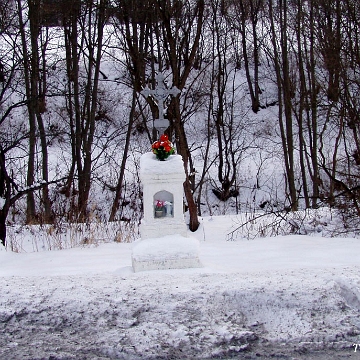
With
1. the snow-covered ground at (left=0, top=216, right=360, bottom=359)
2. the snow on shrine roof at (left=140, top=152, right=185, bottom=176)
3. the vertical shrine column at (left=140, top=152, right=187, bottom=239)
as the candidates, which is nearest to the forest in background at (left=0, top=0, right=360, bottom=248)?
the vertical shrine column at (left=140, top=152, right=187, bottom=239)

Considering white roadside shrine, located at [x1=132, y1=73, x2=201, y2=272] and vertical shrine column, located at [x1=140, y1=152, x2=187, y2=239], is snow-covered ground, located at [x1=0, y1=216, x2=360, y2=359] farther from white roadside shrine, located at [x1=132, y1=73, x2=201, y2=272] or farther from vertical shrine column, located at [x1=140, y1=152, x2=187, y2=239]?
vertical shrine column, located at [x1=140, y1=152, x2=187, y2=239]

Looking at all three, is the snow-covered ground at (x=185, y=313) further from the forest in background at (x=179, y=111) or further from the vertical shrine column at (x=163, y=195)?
the forest in background at (x=179, y=111)

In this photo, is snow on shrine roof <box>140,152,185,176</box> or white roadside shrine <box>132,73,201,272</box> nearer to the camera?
white roadside shrine <box>132,73,201,272</box>

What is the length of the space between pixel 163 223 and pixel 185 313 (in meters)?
1.86

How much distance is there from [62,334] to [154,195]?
2.31m

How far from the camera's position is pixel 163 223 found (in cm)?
550

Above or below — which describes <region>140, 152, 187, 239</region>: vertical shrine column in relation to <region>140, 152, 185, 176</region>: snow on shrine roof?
below

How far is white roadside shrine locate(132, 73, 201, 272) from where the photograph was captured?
17.1 ft

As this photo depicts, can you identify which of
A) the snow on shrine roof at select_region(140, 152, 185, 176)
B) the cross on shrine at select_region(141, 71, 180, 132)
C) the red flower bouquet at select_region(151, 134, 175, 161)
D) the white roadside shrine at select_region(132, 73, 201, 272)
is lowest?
the white roadside shrine at select_region(132, 73, 201, 272)

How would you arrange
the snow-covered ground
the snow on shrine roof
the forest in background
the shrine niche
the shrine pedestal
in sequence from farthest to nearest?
the forest in background, the shrine niche, the snow on shrine roof, the shrine pedestal, the snow-covered ground

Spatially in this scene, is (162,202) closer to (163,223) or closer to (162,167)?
(163,223)

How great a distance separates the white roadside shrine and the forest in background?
4.03 meters

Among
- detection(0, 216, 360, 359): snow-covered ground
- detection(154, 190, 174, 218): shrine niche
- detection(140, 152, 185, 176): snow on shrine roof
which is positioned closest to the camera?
detection(0, 216, 360, 359): snow-covered ground

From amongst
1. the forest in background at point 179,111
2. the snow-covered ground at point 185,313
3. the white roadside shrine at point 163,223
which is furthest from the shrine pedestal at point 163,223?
the forest in background at point 179,111
